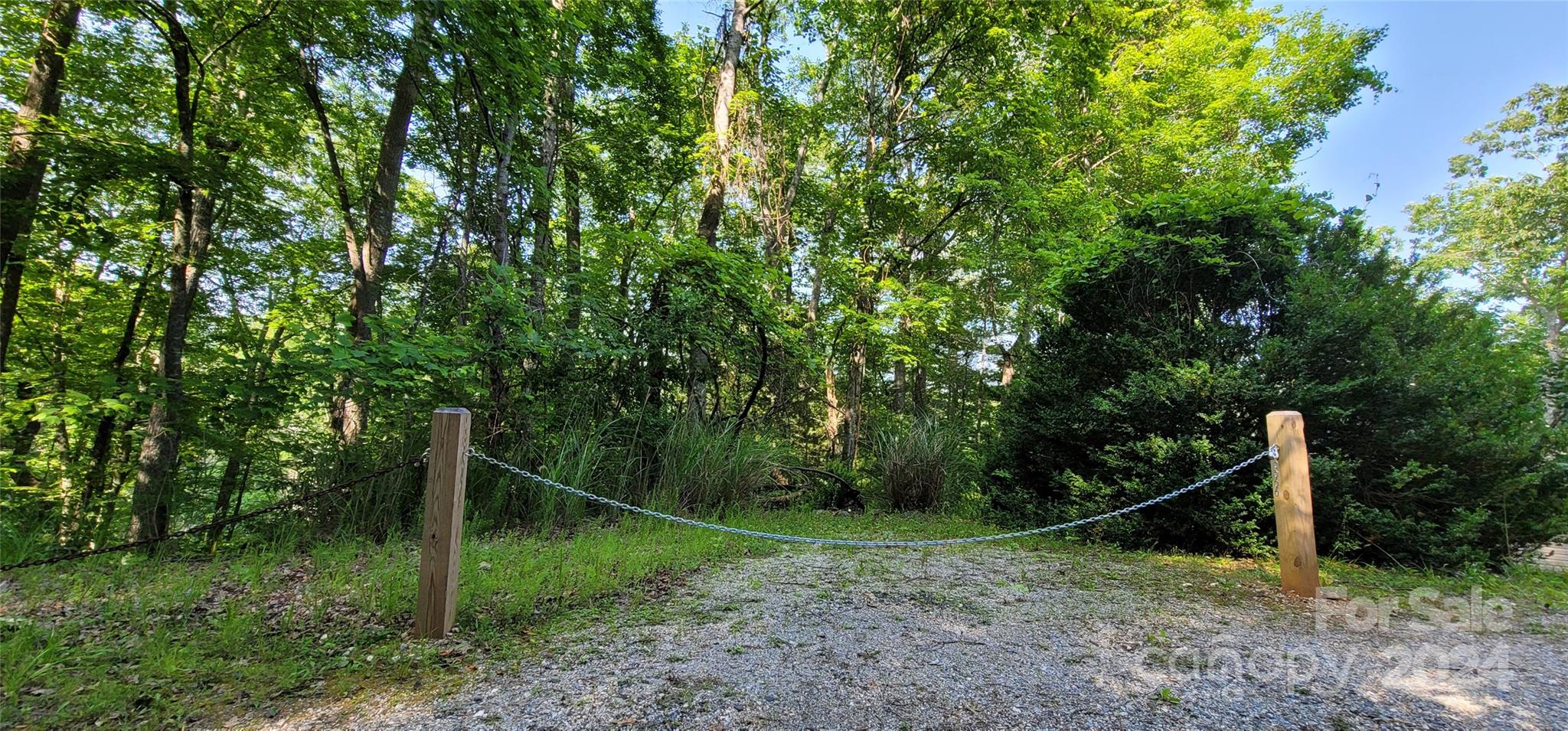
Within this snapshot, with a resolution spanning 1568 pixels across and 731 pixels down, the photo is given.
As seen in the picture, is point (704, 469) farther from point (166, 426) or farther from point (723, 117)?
point (723, 117)

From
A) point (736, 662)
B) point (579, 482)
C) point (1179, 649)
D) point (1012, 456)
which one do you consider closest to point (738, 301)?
point (579, 482)

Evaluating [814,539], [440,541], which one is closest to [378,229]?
[440,541]

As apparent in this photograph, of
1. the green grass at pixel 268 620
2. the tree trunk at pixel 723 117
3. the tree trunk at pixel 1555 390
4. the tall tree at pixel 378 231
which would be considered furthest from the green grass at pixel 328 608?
the tree trunk at pixel 723 117

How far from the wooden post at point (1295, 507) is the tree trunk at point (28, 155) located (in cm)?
870

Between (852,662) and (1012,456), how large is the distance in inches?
182

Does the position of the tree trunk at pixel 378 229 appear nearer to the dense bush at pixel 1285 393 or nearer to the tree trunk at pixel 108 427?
the tree trunk at pixel 108 427

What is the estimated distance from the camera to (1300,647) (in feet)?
8.61

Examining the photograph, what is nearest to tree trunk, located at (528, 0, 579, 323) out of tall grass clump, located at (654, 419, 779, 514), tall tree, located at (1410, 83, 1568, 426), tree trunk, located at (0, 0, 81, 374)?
tall grass clump, located at (654, 419, 779, 514)

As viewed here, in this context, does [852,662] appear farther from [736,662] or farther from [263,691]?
[263,691]

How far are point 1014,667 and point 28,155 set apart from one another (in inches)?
295

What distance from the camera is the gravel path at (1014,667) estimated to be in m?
1.96

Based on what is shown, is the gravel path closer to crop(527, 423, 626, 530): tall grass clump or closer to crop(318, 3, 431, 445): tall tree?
crop(527, 423, 626, 530): tall grass clump

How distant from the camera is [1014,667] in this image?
2.39 meters

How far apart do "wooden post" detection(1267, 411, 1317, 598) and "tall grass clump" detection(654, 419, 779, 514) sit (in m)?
4.46
